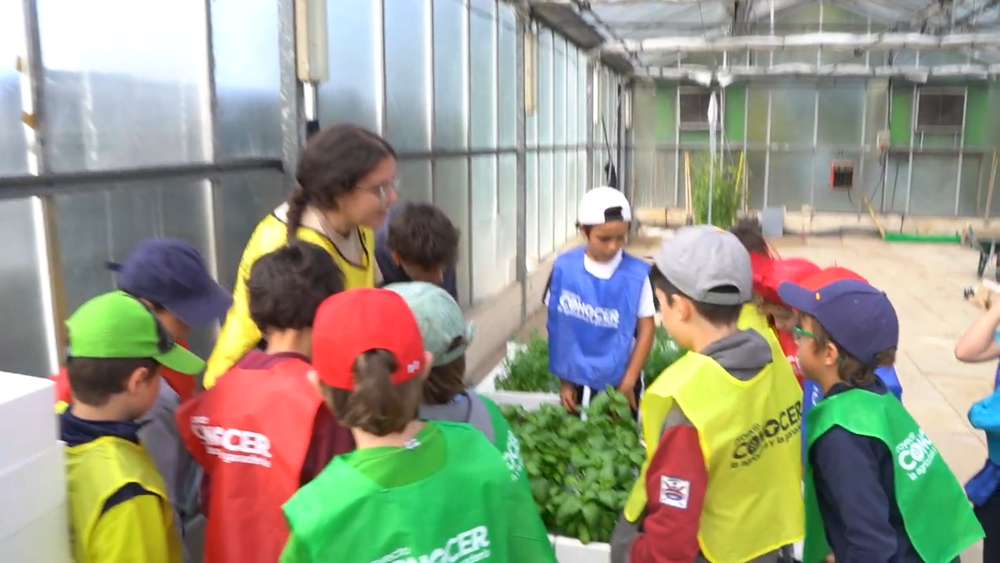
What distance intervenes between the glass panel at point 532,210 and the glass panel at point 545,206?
165 mm

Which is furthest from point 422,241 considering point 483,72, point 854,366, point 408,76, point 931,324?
point 931,324

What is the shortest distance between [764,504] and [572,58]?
8.76 m

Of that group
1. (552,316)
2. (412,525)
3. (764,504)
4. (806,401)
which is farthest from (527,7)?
(412,525)

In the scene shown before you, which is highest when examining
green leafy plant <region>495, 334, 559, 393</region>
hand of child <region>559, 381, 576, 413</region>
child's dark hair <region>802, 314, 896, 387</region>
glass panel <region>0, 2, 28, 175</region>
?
glass panel <region>0, 2, 28, 175</region>

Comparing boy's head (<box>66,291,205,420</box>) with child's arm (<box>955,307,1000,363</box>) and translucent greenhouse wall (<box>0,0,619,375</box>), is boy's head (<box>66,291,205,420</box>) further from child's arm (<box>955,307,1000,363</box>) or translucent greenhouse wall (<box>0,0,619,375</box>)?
child's arm (<box>955,307,1000,363</box>)

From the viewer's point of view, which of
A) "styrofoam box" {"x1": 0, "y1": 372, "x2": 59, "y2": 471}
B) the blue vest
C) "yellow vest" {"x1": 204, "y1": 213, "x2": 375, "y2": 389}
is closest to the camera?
"styrofoam box" {"x1": 0, "y1": 372, "x2": 59, "y2": 471}

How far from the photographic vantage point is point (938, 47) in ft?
29.4

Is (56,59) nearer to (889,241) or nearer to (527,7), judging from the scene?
(527,7)

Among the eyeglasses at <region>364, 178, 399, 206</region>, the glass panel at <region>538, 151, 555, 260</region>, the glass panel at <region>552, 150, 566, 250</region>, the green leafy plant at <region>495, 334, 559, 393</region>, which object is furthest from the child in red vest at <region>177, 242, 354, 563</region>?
the glass panel at <region>552, 150, 566, 250</region>

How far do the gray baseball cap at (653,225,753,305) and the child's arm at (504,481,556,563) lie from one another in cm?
61

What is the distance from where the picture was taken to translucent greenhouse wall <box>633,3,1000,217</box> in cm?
1369

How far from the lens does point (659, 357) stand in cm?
412

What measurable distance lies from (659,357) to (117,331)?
9.99 ft

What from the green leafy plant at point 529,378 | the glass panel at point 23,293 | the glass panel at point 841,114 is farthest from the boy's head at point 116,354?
the glass panel at point 841,114
